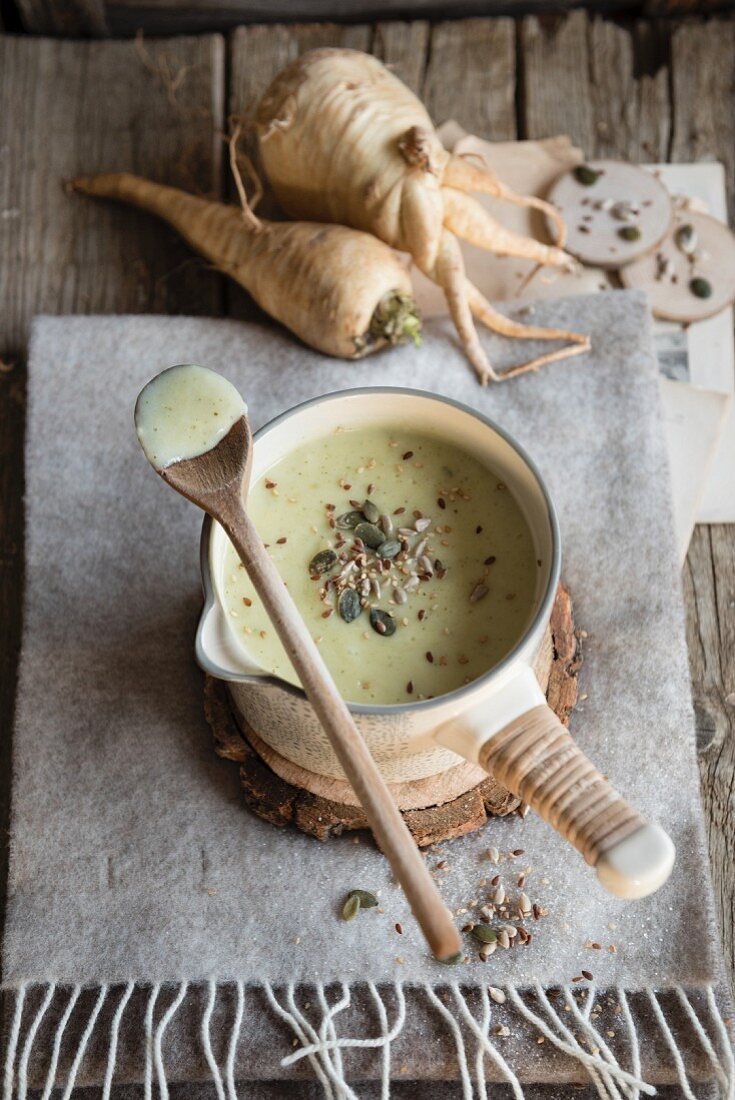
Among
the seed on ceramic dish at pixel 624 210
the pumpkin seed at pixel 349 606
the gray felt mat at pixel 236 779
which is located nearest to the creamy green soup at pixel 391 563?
the pumpkin seed at pixel 349 606

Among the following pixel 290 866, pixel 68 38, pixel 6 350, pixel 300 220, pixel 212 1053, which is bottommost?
pixel 212 1053

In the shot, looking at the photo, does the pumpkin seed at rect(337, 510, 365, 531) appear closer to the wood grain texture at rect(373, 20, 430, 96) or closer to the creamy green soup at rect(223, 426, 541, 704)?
the creamy green soup at rect(223, 426, 541, 704)

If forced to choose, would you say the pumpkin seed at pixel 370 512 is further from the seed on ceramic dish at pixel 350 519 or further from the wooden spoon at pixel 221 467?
the wooden spoon at pixel 221 467

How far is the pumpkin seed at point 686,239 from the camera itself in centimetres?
162

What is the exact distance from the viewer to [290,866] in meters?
1.22

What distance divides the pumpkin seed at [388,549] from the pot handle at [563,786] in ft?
0.61

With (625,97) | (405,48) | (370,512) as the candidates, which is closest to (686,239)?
(625,97)

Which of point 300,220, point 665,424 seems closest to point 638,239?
point 665,424

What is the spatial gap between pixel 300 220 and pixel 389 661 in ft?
2.42

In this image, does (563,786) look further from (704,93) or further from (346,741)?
(704,93)

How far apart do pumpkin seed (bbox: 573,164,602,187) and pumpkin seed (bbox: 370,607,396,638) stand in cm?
84

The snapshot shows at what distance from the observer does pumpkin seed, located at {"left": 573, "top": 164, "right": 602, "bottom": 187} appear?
1.65 m

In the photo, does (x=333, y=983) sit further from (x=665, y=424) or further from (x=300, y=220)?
(x=300, y=220)

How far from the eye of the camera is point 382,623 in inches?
43.5
